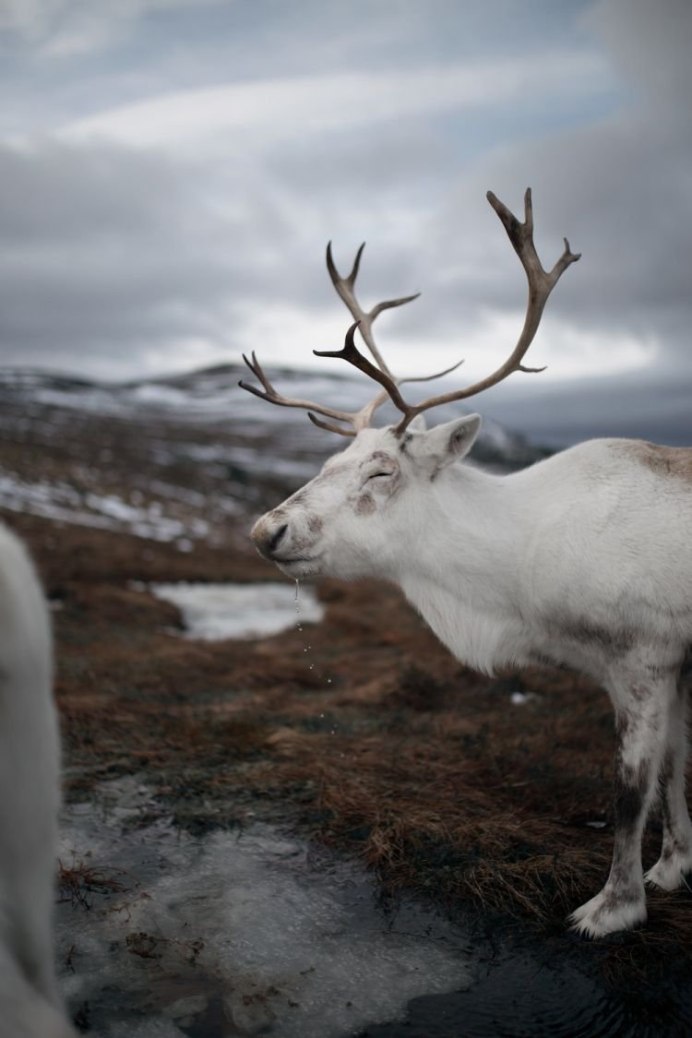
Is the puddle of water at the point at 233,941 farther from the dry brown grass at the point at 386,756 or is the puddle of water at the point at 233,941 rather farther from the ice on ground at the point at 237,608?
the ice on ground at the point at 237,608

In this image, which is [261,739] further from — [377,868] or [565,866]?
[565,866]

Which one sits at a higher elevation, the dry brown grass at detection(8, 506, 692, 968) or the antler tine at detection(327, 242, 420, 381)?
the antler tine at detection(327, 242, 420, 381)

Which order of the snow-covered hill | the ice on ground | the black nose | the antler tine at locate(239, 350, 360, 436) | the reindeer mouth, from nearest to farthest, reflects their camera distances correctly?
1. the black nose
2. the reindeer mouth
3. the antler tine at locate(239, 350, 360, 436)
4. the ice on ground
5. the snow-covered hill

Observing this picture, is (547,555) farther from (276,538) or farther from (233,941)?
(233,941)

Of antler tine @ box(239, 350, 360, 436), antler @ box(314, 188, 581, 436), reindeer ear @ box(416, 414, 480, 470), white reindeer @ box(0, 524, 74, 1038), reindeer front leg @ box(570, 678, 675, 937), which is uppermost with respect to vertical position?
antler @ box(314, 188, 581, 436)

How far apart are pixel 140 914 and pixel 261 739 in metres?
2.21

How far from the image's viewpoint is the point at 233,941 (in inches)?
123

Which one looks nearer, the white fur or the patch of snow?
the white fur

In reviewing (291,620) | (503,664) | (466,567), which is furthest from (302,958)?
(291,620)

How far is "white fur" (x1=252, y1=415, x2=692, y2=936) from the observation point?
→ 3412 millimetres

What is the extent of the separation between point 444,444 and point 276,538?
1.02m

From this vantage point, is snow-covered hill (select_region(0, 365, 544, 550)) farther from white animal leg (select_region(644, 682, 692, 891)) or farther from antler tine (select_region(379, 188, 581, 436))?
white animal leg (select_region(644, 682, 692, 891))

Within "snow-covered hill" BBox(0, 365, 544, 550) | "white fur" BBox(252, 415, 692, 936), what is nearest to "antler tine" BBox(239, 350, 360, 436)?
"white fur" BBox(252, 415, 692, 936)

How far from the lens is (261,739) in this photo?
546 centimetres
